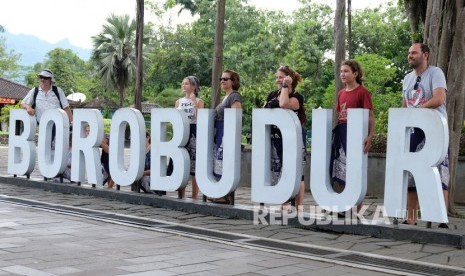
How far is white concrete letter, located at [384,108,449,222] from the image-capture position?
21.0 ft

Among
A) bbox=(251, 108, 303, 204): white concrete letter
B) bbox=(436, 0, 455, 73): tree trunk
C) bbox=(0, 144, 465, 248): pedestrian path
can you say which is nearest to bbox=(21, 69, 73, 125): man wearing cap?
bbox=(0, 144, 465, 248): pedestrian path

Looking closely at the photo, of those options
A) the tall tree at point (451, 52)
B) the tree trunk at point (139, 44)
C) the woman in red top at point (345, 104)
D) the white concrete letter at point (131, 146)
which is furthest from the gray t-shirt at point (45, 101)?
the tall tree at point (451, 52)

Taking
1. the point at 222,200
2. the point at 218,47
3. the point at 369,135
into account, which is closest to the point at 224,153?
the point at 222,200

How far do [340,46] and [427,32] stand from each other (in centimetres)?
180

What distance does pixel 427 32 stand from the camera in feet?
26.7

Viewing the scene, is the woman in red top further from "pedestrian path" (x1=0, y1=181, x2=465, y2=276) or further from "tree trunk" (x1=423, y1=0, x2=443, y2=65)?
"tree trunk" (x1=423, y1=0, x2=443, y2=65)

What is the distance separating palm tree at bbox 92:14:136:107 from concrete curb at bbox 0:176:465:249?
37553 millimetres

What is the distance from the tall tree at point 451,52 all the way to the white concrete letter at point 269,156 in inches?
68.7

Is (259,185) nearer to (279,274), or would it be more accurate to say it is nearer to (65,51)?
(279,274)

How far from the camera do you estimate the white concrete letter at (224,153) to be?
8125 mm

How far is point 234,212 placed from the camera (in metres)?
8.13

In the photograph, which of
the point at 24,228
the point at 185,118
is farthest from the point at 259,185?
the point at 24,228

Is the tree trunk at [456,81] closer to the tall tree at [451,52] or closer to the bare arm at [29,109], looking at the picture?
the tall tree at [451,52]

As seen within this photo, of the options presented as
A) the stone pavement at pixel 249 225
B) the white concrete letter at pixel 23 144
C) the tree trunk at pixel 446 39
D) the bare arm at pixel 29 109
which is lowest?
the stone pavement at pixel 249 225
